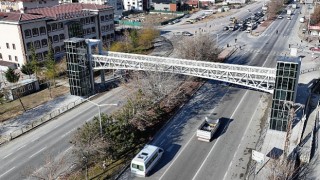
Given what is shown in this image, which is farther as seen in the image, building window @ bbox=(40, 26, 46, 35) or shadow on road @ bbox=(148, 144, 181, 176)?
building window @ bbox=(40, 26, 46, 35)

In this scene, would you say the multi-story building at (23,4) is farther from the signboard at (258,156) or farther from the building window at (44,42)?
the signboard at (258,156)

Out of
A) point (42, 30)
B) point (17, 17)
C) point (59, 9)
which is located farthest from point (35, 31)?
point (59, 9)

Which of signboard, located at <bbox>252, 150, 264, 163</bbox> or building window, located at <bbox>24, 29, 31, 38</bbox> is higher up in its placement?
building window, located at <bbox>24, 29, 31, 38</bbox>

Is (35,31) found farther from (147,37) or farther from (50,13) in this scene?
(147,37)

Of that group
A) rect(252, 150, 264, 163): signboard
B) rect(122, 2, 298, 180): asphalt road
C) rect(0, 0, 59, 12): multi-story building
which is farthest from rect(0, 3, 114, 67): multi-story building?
rect(252, 150, 264, 163): signboard

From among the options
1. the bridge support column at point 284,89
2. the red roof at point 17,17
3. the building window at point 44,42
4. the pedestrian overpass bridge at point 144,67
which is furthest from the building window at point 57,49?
the bridge support column at point 284,89

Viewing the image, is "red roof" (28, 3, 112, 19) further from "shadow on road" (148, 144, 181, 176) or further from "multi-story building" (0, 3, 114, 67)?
"shadow on road" (148, 144, 181, 176)
